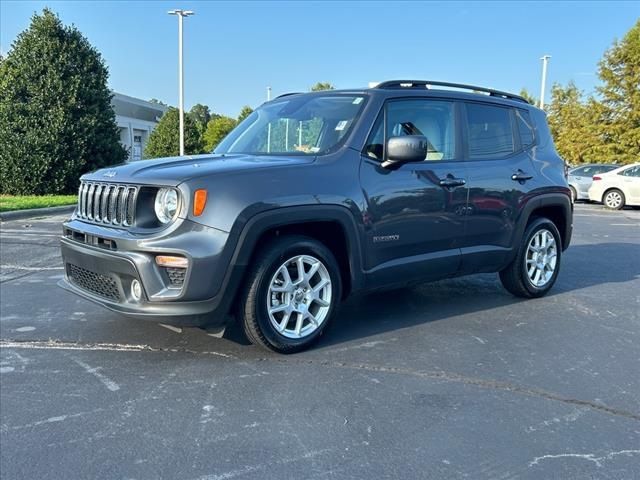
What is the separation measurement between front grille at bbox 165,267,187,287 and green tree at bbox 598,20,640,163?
28.0 metres

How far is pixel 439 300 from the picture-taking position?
5688 mm

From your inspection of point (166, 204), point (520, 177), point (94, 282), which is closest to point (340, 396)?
point (166, 204)

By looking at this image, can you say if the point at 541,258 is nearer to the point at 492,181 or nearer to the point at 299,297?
the point at 492,181

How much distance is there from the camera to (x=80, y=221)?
4242mm

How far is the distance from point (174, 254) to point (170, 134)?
2944 centimetres

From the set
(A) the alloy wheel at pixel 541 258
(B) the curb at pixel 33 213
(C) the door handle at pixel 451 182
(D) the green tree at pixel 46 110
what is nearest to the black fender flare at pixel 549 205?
(A) the alloy wheel at pixel 541 258

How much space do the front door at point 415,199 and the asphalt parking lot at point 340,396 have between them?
57 cm

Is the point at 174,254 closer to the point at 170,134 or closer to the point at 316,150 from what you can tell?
the point at 316,150

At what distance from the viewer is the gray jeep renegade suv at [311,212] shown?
11.8 ft

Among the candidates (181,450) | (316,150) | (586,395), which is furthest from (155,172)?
(586,395)

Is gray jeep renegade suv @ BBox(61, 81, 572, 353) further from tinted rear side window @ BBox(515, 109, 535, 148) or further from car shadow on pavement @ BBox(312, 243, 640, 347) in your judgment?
car shadow on pavement @ BBox(312, 243, 640, 347)

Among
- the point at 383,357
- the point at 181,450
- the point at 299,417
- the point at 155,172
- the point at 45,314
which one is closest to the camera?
the point at 181,450

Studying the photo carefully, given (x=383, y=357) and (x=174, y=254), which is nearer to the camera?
(x=174, y=254)

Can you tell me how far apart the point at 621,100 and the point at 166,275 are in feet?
95.6
